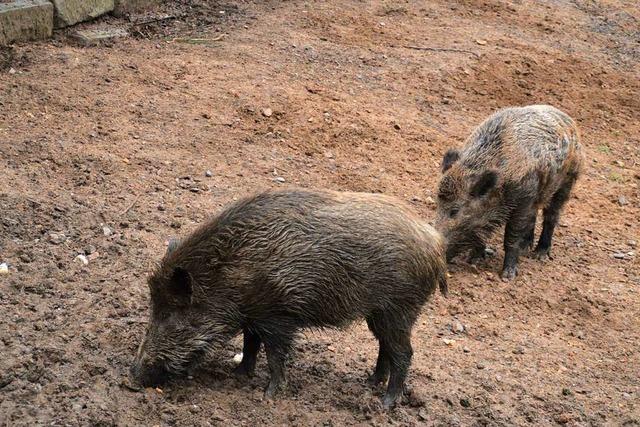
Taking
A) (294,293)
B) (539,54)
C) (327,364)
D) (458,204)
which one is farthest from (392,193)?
(539,54)

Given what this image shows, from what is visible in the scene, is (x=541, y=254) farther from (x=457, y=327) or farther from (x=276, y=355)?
(x=276, y=355)

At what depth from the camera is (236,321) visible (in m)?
4.32

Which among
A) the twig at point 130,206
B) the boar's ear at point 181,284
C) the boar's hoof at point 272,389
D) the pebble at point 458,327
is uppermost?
the boar's ear at point 181,284

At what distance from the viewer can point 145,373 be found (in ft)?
14.1

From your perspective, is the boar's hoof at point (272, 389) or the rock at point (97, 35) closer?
the boar's hoof at point (272, 389)

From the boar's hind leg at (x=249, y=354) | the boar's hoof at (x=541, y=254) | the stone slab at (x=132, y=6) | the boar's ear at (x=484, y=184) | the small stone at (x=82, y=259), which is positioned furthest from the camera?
the stone slab at (x=132, y=6)

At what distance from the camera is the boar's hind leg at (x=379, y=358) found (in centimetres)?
450

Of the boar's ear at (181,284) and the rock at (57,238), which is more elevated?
the boar's ear at (181,284)

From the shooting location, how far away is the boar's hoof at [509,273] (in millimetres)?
6734

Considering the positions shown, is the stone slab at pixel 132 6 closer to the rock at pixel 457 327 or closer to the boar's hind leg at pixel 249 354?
the rock at pixel 457 327

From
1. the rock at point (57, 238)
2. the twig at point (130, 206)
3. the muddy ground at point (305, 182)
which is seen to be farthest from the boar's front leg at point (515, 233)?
the rock at point (57, 238)

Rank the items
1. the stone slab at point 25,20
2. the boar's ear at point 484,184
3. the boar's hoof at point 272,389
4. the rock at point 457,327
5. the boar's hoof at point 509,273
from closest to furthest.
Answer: the boar's hoof at point 272,389
the rock at point 457,327
the boar's ear at point 484,184
the boar's hoof at point 509,273
the stone slab at point 25,20

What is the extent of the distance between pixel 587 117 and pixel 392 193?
3603 mm

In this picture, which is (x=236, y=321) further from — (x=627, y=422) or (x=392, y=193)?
(x=392, y=193)
